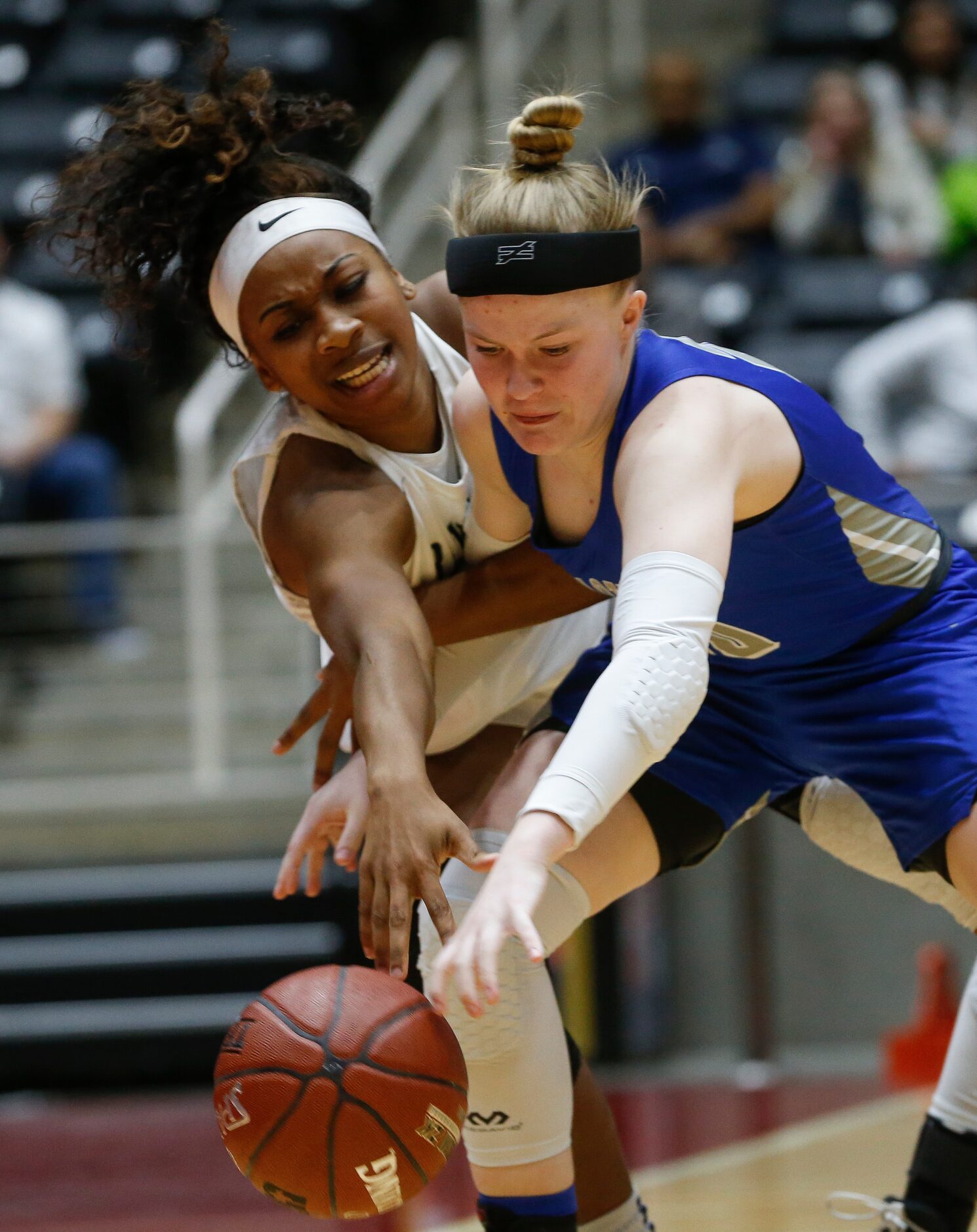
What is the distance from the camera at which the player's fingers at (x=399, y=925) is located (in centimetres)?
238

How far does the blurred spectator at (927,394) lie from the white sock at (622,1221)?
3614mm

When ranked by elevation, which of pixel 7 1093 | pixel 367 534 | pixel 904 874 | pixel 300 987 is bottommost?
pixel 7 1093

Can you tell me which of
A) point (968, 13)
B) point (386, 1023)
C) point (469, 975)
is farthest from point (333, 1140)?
point (968, 13)

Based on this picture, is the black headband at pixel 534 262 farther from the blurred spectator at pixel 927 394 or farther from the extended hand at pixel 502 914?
the blurred spectator at pixel 927 394

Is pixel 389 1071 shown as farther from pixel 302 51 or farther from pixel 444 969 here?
pixel 302 51

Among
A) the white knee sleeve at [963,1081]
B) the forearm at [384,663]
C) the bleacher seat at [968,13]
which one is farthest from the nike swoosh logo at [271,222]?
the bleacher seat at [968,13]

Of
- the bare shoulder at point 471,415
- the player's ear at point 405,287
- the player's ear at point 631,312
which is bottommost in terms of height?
the bare shoulder at point 471,415

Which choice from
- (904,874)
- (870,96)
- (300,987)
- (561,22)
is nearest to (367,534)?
(300,987)

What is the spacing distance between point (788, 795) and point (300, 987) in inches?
39.4

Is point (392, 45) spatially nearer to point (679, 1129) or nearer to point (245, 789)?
point (245, 789)

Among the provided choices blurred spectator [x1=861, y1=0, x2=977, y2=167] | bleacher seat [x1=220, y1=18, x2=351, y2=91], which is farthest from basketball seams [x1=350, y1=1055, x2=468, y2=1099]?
bleacher seat [x1=220, y1=18, x2=351, y2=91]

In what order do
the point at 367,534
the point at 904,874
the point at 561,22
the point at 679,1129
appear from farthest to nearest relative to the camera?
the point at 561,22
the point at 679,1129
the point at 904,874
the point at 367,534

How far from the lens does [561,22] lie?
8.30m

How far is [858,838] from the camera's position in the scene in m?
3.04
